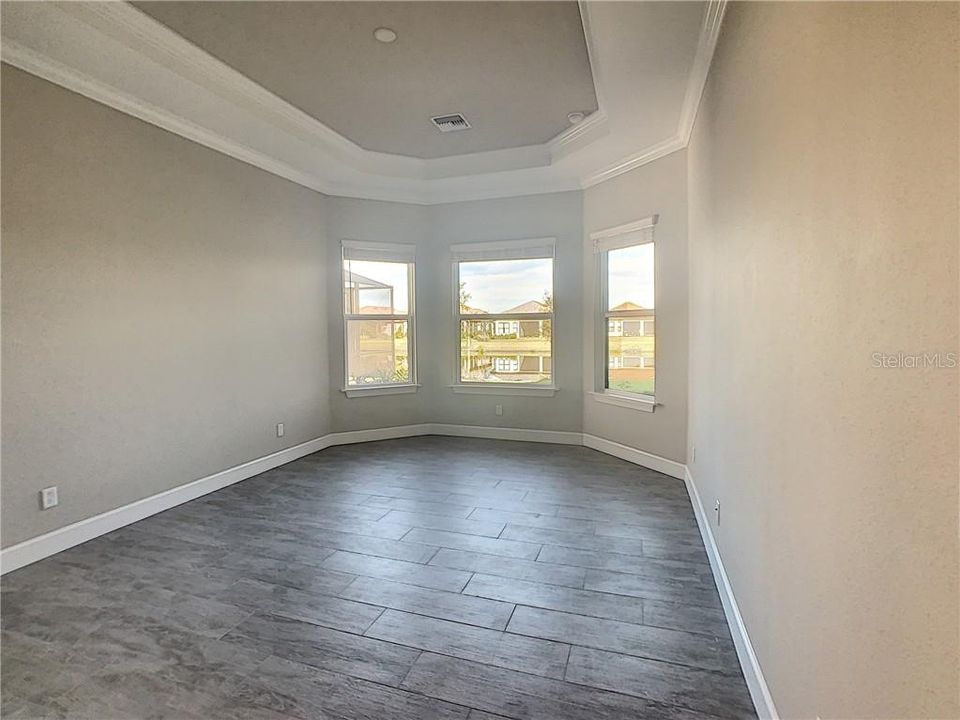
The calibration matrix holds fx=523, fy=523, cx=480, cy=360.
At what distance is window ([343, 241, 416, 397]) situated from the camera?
569 cm

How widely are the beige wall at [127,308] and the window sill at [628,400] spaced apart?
304 cm

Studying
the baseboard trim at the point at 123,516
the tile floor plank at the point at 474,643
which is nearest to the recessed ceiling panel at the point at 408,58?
the baseboard trim at the point at 123,516

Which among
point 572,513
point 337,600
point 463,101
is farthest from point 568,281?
point 337,600

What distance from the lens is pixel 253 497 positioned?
13.0ft

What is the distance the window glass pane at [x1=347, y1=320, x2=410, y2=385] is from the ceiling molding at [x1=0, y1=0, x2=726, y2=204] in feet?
4.68

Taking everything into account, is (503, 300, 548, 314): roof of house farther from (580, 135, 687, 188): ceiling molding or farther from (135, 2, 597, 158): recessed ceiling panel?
(135, 2, 597, 158): recessed ceiling panel

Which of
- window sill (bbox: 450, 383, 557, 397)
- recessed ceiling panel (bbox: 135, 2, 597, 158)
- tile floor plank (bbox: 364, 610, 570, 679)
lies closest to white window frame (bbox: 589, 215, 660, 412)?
window sill (bbox: 450, 383, 557, 397)

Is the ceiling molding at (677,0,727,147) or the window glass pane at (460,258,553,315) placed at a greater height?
the ceiling molding at (677,0,727,147)

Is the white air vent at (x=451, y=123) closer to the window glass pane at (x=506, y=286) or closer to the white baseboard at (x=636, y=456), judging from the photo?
the window glass pane at (x=506, y=286)

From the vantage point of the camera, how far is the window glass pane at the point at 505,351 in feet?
18.9

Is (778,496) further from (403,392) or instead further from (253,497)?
(403,392)

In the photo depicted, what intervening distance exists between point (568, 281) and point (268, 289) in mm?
2943

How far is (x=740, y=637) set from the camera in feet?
6.64

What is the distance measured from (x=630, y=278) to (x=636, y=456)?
1.65m
